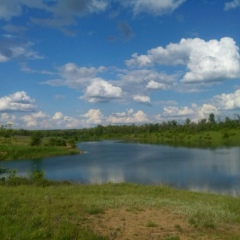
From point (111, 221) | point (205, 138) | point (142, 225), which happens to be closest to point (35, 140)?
point (205, 138)

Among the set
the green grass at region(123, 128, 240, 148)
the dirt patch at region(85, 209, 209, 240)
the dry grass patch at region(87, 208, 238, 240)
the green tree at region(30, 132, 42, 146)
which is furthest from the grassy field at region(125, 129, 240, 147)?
the dry grass patch at region(87, 208, 238, 240)

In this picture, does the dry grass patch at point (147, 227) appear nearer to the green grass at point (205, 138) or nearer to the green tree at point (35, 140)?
the green tree at point (35, 140)

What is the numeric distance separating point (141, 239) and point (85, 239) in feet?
5.14

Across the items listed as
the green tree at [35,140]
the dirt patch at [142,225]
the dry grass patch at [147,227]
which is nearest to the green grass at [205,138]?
the green tree at [35,140]

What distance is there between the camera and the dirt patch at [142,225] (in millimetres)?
9156

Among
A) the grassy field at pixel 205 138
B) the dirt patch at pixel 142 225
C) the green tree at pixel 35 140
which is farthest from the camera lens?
the grassy field at pixel 205 138

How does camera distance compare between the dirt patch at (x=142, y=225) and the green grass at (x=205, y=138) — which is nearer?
the dirt patch at (x=142, y=225)

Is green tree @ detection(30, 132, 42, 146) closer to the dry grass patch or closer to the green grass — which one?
the green grass

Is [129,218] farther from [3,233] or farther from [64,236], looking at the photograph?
[3,233]

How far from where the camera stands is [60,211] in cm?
1059

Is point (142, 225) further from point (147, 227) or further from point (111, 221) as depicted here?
point (111, 221)

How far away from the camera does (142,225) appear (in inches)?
400

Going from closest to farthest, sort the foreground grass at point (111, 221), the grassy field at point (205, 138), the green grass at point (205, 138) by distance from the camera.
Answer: the foreground grass at point (111, 221)
the grassy field at point (205, 138)
the green grass at point (205, 138)

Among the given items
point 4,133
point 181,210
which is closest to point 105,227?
point 181,210
